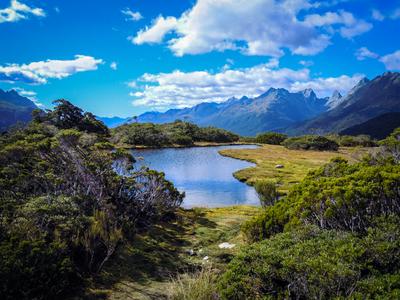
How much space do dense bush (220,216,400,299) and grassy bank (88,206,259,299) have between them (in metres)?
3.01

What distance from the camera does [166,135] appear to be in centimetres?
11569

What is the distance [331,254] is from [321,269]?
114cm

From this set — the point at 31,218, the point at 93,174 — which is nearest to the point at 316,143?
the point at 93,174

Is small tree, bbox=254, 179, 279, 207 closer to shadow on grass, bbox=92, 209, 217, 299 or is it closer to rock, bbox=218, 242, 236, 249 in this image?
shadow on grass, bbox=92, 209, 217, 299

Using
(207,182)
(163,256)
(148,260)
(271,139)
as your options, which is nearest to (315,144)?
(271,139)

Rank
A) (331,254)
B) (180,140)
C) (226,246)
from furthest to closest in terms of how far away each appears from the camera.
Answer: (180,140)
(226,246)
(331,254)

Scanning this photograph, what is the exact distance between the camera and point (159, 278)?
42.5 feet

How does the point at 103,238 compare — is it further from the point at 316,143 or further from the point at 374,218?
the point at 316,143

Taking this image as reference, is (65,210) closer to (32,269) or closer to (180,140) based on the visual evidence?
(32,269)

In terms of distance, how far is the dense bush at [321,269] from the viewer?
738cm

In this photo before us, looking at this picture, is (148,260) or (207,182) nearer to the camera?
(148,260)

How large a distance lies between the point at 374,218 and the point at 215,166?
57.3 metres

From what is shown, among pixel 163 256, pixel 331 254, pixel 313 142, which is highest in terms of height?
pixel 313 142

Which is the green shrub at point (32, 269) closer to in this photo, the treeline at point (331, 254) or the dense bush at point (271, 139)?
the treeline at point (331, 254)
